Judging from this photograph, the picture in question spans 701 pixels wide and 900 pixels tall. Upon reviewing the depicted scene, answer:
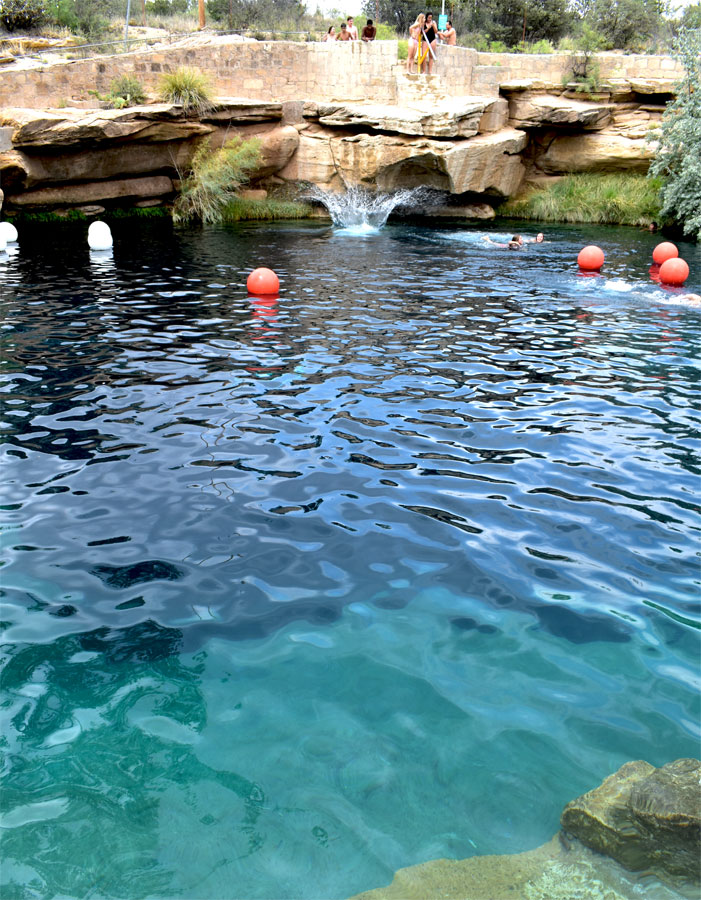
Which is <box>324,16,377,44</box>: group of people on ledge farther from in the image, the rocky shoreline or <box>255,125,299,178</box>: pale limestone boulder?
<box>255,125,299,178</box>: pale limestone boulder

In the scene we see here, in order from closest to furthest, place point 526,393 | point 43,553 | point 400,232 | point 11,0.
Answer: point 43,553 → point 526,393 → point 400,232 → point 11,0

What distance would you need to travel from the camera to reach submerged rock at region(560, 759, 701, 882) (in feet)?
9.25

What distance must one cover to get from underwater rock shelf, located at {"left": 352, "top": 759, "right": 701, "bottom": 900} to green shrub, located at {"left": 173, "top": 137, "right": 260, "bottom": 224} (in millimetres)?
21055

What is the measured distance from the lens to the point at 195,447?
6.34m

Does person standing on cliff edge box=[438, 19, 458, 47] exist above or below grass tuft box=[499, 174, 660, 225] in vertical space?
above

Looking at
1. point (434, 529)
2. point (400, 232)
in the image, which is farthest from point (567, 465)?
point (400, 232)

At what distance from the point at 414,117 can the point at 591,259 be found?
31.6 feet

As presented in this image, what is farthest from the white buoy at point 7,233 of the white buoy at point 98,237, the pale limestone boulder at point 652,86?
the pale limestone boulder at point 652,86

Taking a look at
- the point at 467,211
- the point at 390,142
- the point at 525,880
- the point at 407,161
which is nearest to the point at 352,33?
the point at 390,142

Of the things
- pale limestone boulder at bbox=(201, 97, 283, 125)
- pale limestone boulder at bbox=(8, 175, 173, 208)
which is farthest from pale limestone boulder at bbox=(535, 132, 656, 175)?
pale limestone boulder at bbox=(8, 175, 173, 208)

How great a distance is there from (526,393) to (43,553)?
498cm

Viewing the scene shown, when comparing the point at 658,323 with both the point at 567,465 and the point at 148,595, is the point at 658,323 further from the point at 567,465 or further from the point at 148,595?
the point at 148,595

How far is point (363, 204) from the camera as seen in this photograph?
23500 millimetres

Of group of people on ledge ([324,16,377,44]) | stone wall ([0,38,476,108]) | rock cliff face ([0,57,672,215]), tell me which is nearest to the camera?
rock cliff face ([0,57,672,215])
